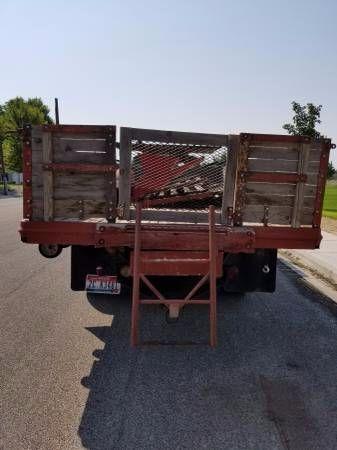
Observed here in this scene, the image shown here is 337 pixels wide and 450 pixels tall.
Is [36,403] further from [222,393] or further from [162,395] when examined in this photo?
[222,393]

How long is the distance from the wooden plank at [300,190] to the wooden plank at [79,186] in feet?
7.24

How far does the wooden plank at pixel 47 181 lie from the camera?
187 inches

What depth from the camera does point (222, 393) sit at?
3875 millimetres

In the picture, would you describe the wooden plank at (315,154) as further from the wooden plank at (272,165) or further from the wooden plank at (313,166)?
the wooden plank at (272,165)

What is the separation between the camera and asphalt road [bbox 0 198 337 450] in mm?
3223

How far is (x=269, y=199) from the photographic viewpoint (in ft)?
16.6

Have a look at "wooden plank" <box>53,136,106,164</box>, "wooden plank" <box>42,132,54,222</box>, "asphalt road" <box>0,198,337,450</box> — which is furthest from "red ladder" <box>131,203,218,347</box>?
"wooden plank" <box>42,132,54,222</box>

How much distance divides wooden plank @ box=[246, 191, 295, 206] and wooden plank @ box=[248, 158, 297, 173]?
0.30m

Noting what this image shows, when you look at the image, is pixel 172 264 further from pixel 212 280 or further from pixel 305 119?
pixel 305 119

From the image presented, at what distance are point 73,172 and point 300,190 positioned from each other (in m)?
2.57

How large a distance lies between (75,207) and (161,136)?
1.25 meters

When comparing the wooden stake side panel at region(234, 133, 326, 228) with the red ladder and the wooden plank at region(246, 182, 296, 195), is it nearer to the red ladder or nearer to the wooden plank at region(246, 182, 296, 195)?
the wooden plank at region(246, 182, 296, 195)

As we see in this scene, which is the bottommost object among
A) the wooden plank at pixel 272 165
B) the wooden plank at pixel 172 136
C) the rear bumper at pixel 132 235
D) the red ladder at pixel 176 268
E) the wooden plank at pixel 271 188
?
the red ladder at pixel 176 268

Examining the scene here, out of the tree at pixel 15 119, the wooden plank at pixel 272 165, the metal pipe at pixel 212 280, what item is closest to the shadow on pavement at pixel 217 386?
the metal pipe at pixel 212 280
